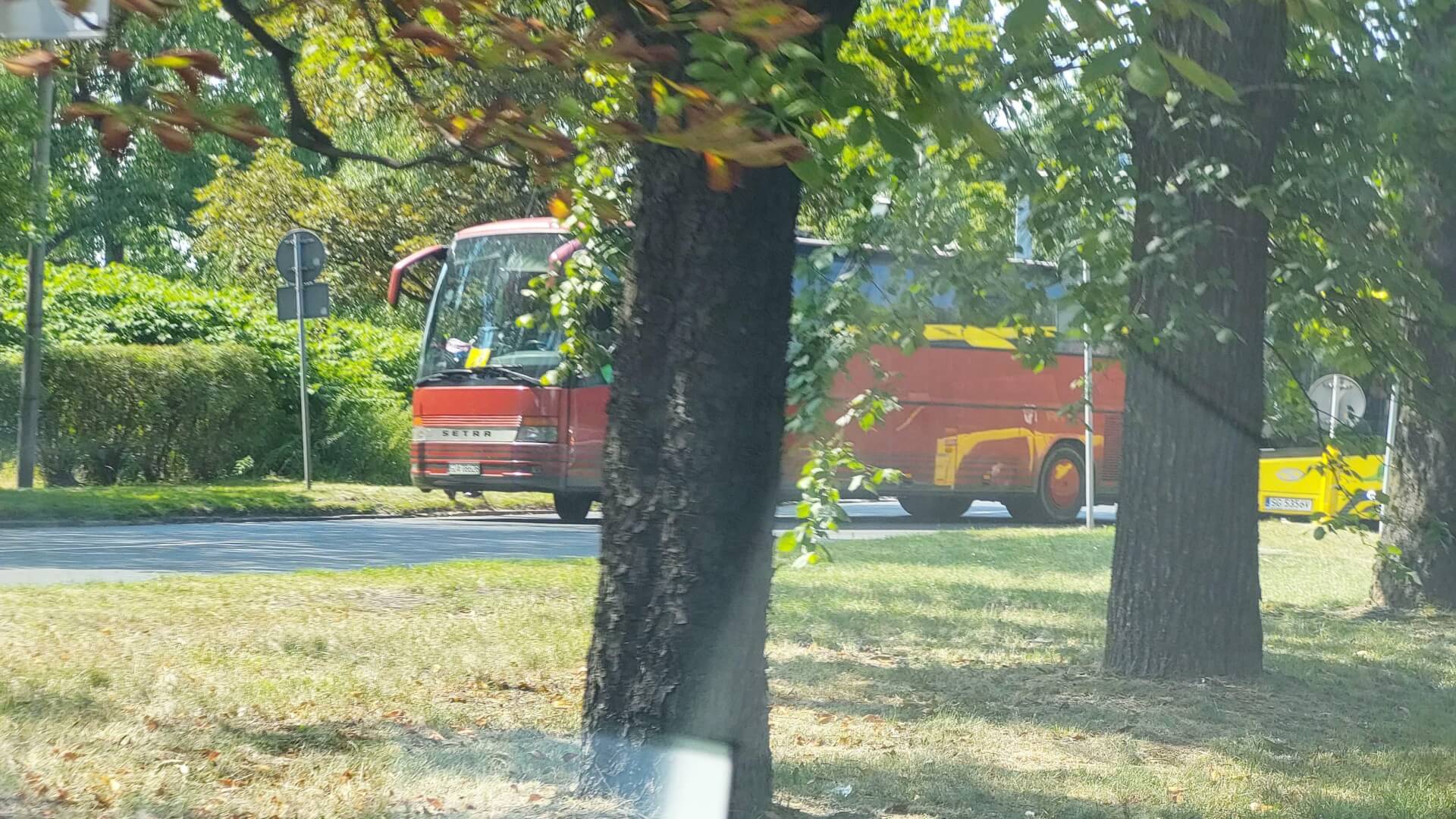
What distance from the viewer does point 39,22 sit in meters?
3.41

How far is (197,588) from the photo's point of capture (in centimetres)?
884

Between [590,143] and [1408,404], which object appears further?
[1408,404]

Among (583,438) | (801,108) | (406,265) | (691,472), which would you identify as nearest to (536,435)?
(583,438)

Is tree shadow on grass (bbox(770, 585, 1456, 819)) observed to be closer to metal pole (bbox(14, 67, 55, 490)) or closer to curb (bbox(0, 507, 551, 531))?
curb (bbox(0, 507, 551, 531))

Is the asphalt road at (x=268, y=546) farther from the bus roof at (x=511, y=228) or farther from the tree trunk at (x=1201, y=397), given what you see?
the tree trunk at (x=1201, y=397)

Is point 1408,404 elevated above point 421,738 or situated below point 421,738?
above

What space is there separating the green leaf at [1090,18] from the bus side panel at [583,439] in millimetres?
14596

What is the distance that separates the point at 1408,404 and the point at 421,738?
5.96 metres

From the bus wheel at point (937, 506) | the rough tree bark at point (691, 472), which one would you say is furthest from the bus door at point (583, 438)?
the rough tree bark at point (691, 472)

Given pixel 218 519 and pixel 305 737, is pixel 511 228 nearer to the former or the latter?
pixel 218 519

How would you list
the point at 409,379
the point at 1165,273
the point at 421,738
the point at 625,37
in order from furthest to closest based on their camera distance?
1. the point at 409,379
2. the point at 1165,273
3. the point at 421,738
4. the point at 625,37

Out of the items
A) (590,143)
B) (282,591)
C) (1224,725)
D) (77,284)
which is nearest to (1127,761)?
(1224,725)

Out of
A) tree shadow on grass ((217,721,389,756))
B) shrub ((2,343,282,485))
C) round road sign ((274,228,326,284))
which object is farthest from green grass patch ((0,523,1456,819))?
shrub ((2,343,282,485))

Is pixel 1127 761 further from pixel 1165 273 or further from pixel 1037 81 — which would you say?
pixel 1037 81
